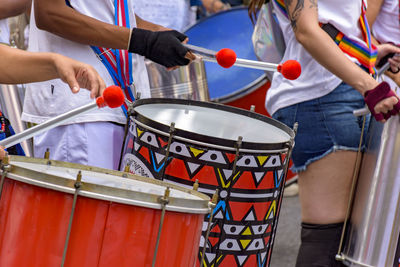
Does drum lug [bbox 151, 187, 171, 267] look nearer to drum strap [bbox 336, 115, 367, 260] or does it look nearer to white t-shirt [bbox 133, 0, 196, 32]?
drum strap [bbox 336, 115, 367, 260]

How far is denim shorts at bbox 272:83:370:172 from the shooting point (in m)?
2.77

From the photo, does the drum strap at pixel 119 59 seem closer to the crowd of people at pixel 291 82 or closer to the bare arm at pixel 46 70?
the crowd of people at pixel 291 82

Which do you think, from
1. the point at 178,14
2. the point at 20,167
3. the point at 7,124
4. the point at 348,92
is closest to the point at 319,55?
the point at 348,92

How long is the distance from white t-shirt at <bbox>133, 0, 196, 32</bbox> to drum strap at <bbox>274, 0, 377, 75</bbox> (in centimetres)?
157

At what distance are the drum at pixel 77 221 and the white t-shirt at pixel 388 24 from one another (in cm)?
200

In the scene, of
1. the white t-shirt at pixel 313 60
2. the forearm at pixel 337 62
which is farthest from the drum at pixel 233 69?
the forearm at pixel 337 62

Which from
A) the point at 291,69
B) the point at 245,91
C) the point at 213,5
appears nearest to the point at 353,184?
the point at 291,69

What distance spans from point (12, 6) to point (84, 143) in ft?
2.24

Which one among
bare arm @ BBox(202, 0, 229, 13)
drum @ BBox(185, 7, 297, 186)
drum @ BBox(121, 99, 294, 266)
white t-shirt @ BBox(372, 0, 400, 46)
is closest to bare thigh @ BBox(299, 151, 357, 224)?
drum @ BBox(121, 99, 294, 266)

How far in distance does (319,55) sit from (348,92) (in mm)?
248

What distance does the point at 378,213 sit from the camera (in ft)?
8.78

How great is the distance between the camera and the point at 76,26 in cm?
233

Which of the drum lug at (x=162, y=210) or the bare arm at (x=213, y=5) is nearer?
the drum lug at (x=162, y=210)

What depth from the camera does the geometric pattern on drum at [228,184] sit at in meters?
2.04
